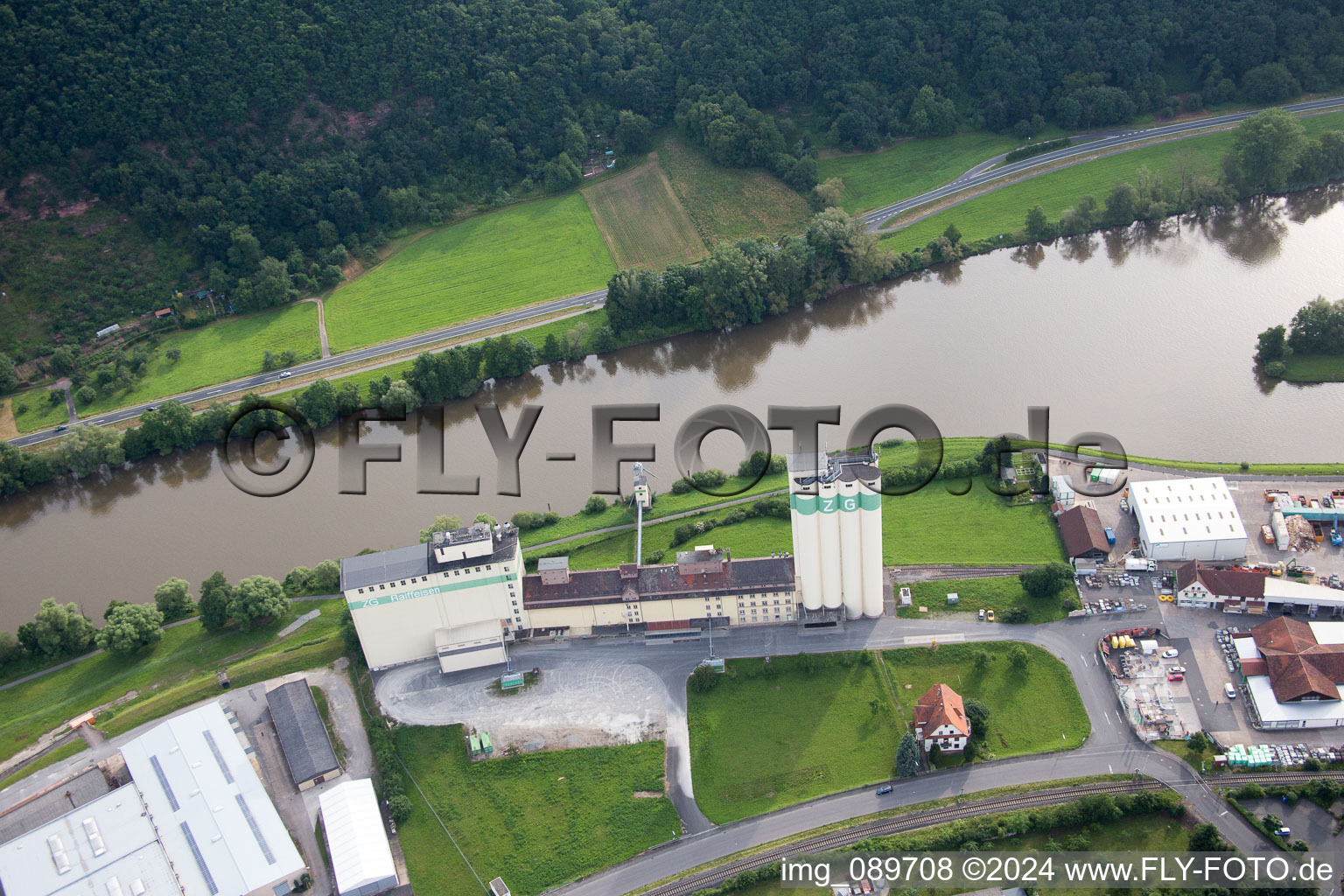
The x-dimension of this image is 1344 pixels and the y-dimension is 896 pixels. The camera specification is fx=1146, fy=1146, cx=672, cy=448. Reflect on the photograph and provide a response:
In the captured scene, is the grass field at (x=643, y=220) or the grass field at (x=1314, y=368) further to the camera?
the grass field at (x=643, y=220)

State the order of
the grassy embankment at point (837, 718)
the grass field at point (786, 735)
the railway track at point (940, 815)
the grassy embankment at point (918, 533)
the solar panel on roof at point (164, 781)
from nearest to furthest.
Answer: the railway track at point (940, 815) < the grass field at point (786, 735) < the grassy embankment at point (837, 718) < the solar panel on roof at point (164, 781) < the grassy embankment at point (918, 533)

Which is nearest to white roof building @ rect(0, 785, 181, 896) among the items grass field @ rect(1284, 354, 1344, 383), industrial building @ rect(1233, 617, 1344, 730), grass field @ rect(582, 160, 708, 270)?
industrial building @ rect(1233, 617, 1344, 730)

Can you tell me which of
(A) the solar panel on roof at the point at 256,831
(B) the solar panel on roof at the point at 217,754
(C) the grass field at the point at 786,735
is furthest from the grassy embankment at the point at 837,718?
(B) the solar panel on roof at the point at 217,754

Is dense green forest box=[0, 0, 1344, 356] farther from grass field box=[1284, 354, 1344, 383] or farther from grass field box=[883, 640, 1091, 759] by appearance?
grass field box=[883, 640, 1091, 759]

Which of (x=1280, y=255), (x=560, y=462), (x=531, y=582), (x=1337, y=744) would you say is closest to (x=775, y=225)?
(x=560, y=462)

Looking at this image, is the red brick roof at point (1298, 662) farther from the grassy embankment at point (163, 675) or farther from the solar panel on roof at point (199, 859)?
the solar panel on roof at point (199, 859)

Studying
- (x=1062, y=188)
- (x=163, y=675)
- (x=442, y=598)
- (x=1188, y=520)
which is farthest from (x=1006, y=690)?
(x=1062, y=188)
